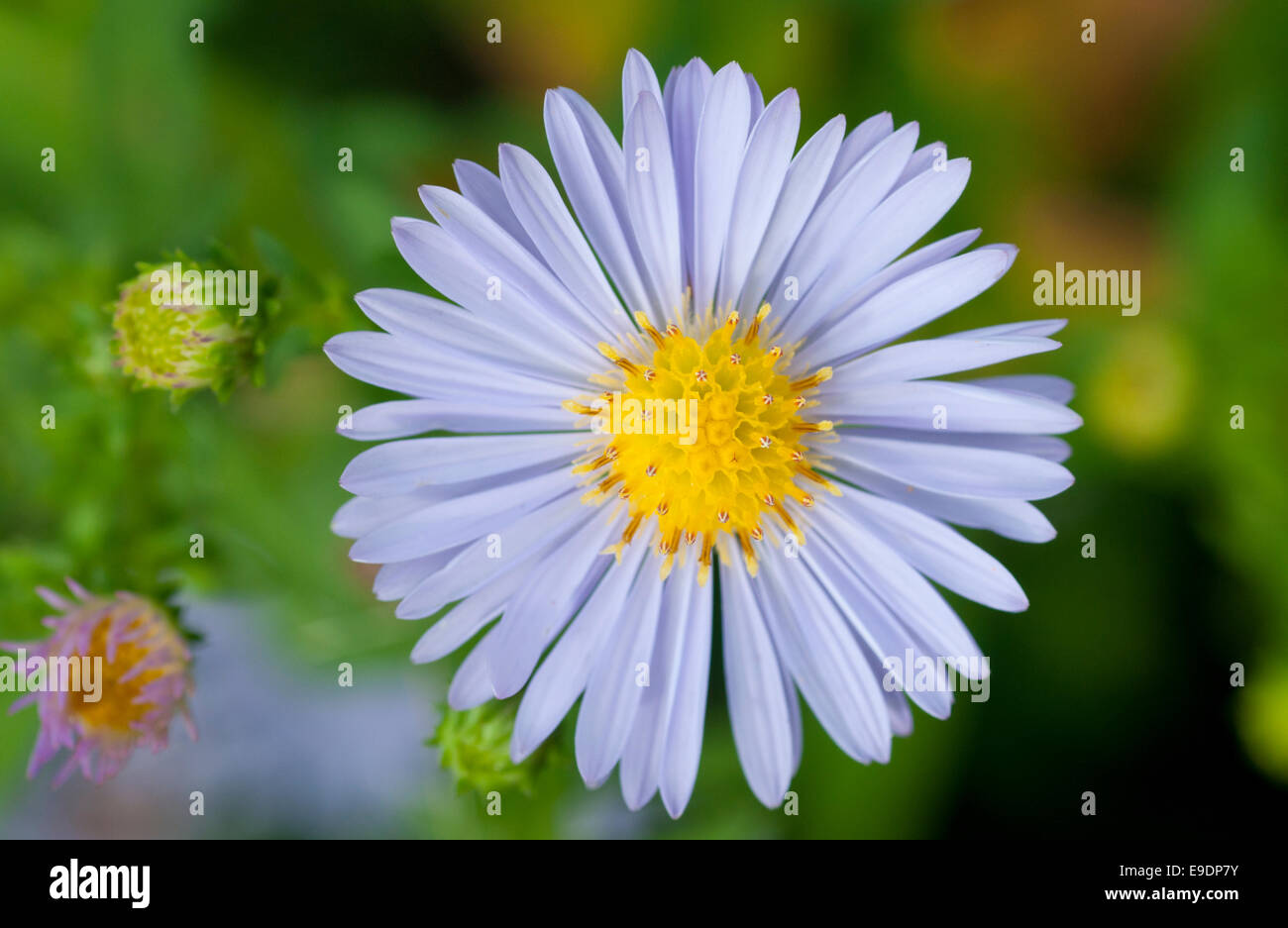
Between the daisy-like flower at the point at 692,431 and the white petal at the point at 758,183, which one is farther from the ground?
the white petal at the point at 758,183

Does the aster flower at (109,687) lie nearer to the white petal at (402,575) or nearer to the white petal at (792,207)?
the white petal at (402,575)

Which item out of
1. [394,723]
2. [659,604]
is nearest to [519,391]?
[659,604]

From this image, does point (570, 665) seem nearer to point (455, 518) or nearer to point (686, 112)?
point (455, 518)

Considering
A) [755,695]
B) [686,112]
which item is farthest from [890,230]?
[755,695]

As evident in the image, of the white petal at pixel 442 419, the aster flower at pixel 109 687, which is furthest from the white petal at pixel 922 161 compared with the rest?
the aster flower at pixel 109 687

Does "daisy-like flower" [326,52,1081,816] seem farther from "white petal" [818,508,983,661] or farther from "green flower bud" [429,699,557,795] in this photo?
"green flower bud" [429,699,557,795]

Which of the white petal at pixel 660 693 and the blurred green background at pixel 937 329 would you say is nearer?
the white petal at pixel 660 693

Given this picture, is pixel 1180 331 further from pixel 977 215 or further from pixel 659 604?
pixel 659 604
